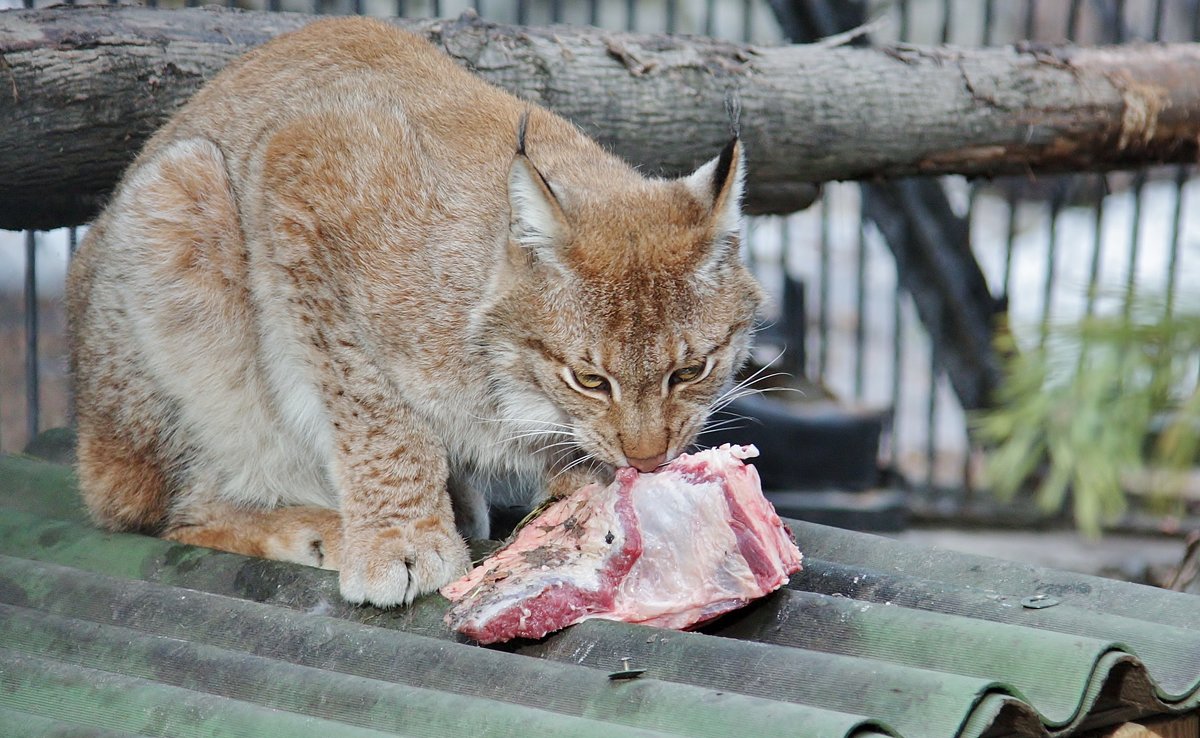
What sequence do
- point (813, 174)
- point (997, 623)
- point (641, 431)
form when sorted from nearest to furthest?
point (997, 623), point (641, 431), point (813, 174)

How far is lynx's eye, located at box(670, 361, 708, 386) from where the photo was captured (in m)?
3.31

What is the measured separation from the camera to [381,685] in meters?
2.65

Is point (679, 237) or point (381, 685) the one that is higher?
point (679, 237)

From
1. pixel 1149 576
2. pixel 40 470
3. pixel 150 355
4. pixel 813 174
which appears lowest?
pixel 1149 576

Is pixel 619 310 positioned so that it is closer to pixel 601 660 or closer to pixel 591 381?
pixel 591 381

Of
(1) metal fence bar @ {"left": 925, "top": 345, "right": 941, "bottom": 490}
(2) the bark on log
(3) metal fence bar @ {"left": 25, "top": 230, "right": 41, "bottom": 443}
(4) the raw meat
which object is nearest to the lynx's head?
(4) the raw meat

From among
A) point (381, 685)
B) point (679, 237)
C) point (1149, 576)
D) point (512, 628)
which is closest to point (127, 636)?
point (381, 685)

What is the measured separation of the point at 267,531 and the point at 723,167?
1620 millimetres

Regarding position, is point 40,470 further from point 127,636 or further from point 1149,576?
point 1149,576

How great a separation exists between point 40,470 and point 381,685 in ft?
7.38

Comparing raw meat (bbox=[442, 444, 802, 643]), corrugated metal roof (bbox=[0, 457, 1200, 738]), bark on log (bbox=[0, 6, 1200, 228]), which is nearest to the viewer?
corrugated metal roof (bbox=[0, 457, 1200, 738])

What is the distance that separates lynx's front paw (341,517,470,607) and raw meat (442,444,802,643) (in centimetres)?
9

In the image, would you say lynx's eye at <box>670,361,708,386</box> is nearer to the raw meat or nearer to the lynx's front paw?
the raw meat

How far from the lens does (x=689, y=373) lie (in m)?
3.34
